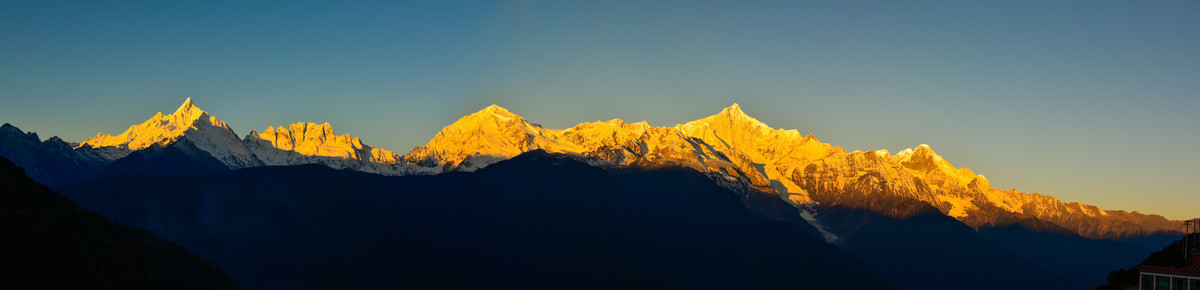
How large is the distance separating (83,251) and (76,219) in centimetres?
1524

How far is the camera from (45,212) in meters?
179

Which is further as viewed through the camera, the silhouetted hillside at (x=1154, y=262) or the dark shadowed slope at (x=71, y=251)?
the dark shadowed slope at (x=71, y=251)

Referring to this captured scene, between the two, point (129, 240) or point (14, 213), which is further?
point (129, 240)

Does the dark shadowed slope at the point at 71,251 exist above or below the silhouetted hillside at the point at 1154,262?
below

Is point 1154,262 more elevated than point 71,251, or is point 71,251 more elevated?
point 1154,262

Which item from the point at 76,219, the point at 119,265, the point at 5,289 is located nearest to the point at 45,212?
the point at 76,219

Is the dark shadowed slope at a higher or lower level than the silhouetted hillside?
lower

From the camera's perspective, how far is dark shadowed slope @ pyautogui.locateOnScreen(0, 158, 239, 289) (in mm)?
159000

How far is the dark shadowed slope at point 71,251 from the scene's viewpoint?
159 meters

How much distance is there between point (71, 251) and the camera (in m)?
169

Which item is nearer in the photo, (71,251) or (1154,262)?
(71,251)

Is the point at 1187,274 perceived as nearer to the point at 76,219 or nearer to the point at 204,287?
the point at 204,287

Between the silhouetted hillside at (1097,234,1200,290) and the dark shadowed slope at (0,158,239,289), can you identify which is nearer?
the silhouetted hillside at (1097,234,1200,290)

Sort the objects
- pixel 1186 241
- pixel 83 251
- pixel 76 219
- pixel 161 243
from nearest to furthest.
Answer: pixel 1186 241 < pixel 83 251 < pixel 76 219 < pixel 161 243
